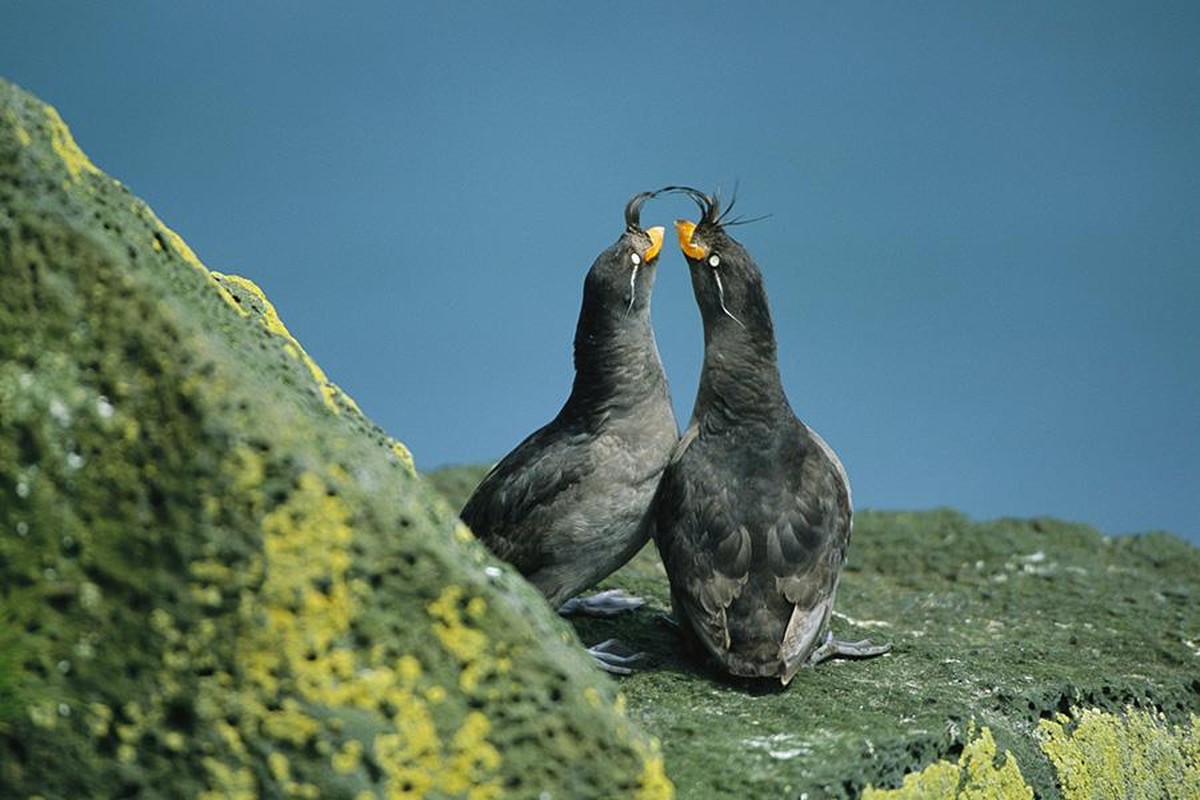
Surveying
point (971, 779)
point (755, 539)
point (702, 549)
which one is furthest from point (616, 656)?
point (971, 779)

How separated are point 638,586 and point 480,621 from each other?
12.6ft

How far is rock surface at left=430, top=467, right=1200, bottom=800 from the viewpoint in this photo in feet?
12.7

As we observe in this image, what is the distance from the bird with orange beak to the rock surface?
0.43m

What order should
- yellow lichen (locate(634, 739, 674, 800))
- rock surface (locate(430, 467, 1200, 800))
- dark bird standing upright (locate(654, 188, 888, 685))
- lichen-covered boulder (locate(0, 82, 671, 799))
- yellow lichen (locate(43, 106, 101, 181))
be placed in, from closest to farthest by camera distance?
lichen-covered boulder (locate(0, 82, 671, 799)) → yellow lichen (locate(634, 739, 674, 800)) → yellow lichen (locate(43, 106, 101, 181)) → rock surface (locate(430, 467, 1200, 800)) → dark bird standing upright (locate(654, 188, 888, 685))

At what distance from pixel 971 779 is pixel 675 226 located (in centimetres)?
237

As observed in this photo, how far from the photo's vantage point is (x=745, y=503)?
16.3 feet

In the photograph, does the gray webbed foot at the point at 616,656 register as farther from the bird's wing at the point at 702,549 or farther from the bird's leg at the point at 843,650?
the bird's leg at the point at 843,650

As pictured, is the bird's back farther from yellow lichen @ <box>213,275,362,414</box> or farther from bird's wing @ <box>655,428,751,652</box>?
yellow lichen @ <box>213,275,362,414</box>

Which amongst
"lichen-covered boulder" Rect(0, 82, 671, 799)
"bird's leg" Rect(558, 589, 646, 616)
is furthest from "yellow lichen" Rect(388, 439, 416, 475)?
"bird's leg" Rect(558, 589, 646, 616)

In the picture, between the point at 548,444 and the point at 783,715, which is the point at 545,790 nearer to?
the point at 783,715

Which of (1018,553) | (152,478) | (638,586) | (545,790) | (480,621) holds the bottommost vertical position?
(545,790)

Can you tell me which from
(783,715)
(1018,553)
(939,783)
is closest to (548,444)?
(783,715)

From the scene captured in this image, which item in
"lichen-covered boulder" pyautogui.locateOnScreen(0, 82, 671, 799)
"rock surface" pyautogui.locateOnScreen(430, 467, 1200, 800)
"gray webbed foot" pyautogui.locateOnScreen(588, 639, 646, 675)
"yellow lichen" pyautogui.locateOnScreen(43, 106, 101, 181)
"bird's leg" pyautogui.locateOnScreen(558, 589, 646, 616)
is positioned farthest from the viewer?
"bird's leg" pyautogui.locateOnScreen(558, 589, 646, 616)

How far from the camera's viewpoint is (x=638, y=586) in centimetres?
655
